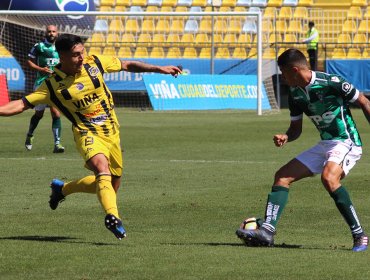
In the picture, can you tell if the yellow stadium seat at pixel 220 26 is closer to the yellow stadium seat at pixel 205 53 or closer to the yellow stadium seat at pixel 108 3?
the yellow stadium seat at pixel 205 53

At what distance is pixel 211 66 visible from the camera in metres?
34.8

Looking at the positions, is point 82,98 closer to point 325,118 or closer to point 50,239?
point 50,239

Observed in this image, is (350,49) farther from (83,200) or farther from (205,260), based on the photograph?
(205,260)

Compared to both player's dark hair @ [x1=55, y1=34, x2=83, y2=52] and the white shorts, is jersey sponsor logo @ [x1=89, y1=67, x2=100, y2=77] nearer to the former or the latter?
player's dark hair @ [x1=55, y1=34, x2=83, y2=52]

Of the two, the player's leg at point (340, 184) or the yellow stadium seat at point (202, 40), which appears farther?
the yellow stadium seat at point (202, 40)

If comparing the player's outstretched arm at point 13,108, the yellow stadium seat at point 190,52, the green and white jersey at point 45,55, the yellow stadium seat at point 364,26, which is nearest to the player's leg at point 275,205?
the player's outstretched arm at point 13,108

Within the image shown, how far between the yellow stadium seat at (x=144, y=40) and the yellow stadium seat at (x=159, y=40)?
0.16 metres

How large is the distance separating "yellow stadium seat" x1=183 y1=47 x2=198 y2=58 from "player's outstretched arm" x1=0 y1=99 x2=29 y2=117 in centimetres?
2737

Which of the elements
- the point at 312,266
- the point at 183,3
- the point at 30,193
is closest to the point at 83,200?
the point at 30,193

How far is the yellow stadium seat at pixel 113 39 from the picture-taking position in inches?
1453

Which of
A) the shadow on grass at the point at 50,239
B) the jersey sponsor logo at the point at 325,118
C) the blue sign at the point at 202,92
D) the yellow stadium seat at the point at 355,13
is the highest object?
the jersey sponsor logo at the point at 325,118

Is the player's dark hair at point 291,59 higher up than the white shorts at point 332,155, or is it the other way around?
the player's dark hair at point 291,59

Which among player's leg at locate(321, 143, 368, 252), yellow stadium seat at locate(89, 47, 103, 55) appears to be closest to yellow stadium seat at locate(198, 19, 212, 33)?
yellow stadium seat at locate(89, 47, 103, 55)

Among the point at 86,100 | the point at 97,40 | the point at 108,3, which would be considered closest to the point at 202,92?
the point at 97,40
